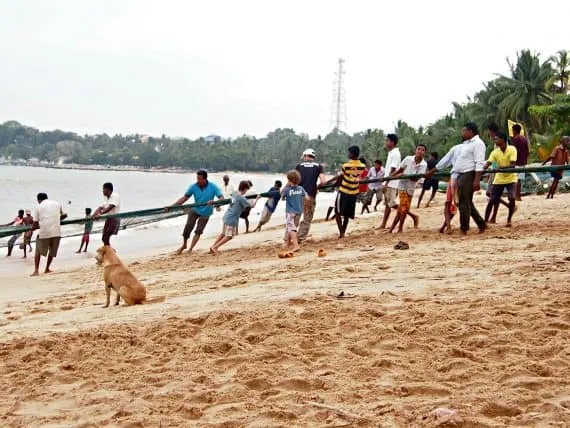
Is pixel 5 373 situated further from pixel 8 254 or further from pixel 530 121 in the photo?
pixel 530 121

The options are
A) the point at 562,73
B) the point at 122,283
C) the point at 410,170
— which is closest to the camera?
the point at 122,283

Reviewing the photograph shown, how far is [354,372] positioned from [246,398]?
0.67 meters

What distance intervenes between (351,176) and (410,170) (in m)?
1.01

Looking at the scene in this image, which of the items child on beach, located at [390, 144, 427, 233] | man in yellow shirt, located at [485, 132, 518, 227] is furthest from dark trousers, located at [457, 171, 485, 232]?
child on beach, located at [390, 144, 427, 233]

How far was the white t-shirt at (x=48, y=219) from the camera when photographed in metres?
11.7

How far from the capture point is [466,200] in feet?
31.2

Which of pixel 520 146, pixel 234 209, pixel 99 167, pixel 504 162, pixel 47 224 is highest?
pixel 520 146

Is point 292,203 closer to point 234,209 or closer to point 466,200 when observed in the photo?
point 234,209

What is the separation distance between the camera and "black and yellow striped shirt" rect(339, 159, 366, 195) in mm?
10500

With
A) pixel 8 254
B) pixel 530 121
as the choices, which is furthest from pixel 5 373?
pixel 530 121

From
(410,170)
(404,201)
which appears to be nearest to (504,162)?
(410,170)

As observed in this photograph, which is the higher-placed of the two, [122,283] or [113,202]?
[113,202]

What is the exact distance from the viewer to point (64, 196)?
193 feet

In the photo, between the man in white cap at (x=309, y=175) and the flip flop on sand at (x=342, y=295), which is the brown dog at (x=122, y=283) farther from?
the man in white cap at (x=309, y=175)
